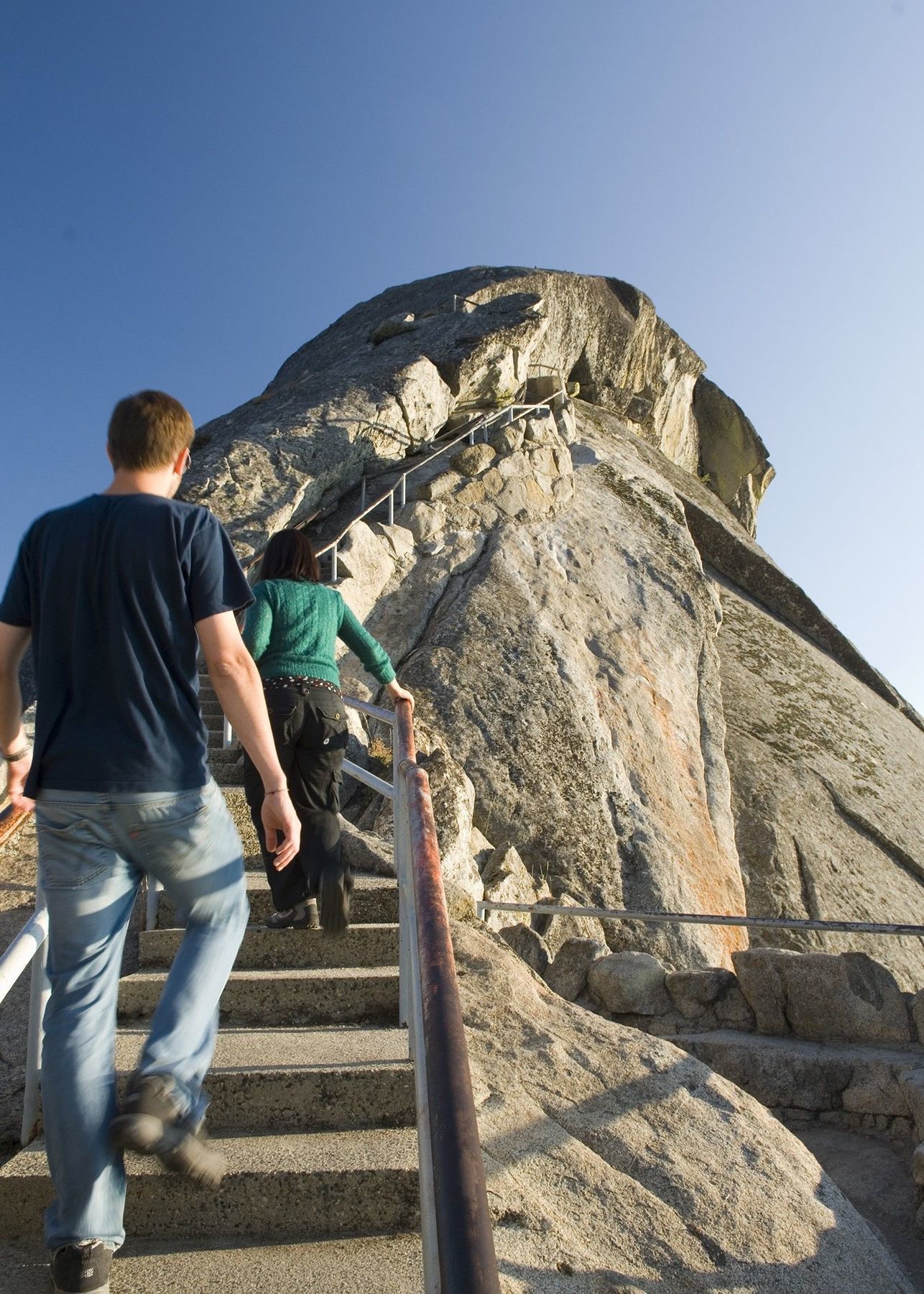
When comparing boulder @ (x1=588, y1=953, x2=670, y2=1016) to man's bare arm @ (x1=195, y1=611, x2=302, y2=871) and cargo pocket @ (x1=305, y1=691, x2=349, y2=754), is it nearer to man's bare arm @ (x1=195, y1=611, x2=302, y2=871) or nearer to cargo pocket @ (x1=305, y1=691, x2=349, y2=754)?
cargo pocket @ (x1=305, y1=691, x2=349, y2=754)

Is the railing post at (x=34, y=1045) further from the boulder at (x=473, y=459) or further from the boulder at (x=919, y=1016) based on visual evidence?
the boulder at (x=473, y=459)

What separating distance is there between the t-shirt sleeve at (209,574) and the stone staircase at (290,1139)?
5.45ft

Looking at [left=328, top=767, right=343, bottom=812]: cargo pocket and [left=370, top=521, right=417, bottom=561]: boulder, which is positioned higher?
[left=370, top=521, right=417, bottom=561]: boulder

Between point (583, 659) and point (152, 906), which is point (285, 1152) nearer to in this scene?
point (152, 906)

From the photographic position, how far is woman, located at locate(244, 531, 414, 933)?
3.56m

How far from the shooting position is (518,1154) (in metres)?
3.27

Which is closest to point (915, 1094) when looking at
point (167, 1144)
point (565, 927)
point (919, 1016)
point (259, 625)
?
point (919, 1016)

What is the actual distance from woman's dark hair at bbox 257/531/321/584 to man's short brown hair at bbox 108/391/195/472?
1.66m

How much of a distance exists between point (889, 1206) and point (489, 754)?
5.25 meters

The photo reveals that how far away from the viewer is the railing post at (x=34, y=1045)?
2910 mm

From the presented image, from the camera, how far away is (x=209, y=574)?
2.05m

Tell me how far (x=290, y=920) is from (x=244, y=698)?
1959mm

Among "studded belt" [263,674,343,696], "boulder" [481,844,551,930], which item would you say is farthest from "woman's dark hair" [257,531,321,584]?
"boulder" [481,844,551,930]

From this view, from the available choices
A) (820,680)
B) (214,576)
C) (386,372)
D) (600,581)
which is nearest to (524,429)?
(386,372)
